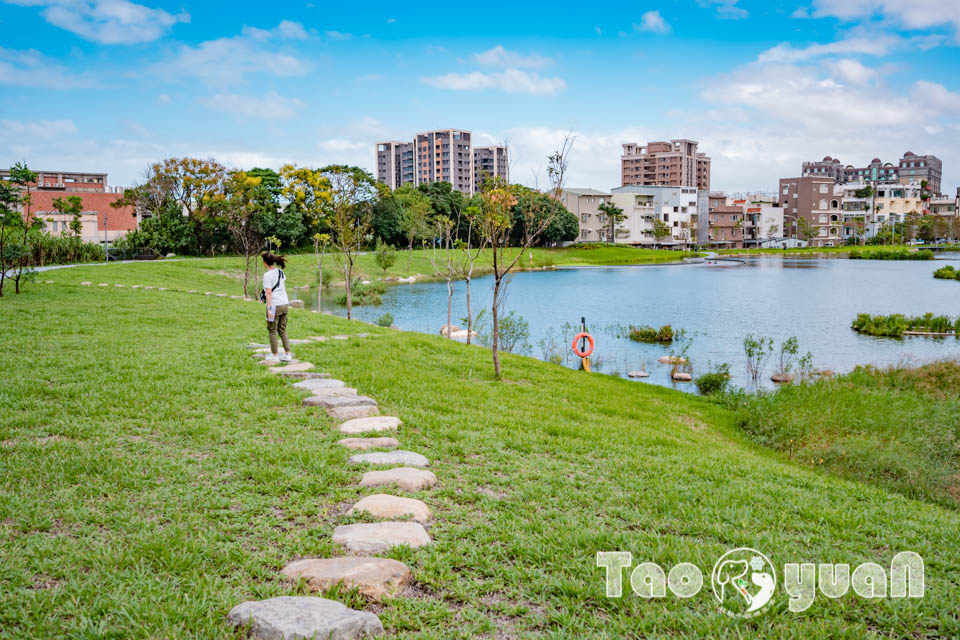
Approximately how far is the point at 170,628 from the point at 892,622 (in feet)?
10.1

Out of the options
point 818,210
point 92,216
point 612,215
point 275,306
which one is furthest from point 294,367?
point 818,210

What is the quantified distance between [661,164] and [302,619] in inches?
5074

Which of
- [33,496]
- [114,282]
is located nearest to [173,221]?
[114,282]

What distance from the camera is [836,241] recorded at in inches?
3782

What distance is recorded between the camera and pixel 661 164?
4806 inches

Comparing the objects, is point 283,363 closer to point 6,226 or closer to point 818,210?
point 6,226

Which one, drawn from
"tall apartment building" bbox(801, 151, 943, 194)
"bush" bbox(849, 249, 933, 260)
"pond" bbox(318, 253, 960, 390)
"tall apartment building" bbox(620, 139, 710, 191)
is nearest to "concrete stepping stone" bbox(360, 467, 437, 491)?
"pond" bbox(318, 253, 960, 390)

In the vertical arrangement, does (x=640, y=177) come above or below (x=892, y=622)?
above

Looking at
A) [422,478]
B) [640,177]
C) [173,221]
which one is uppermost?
[640,177]

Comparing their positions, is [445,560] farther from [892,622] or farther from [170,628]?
[892,622]

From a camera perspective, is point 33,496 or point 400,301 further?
point 400,301

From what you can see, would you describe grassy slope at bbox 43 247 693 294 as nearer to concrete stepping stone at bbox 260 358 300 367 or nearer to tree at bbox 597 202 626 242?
concrete stepping stone at bbox 260 358 300 367

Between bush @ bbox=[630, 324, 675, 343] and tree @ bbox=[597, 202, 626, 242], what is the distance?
64414mm

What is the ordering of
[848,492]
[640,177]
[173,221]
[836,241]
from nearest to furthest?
[848,492]
[173,221]
[836,241]
[640,177]
